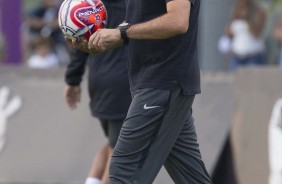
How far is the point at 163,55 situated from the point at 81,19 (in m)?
0.61

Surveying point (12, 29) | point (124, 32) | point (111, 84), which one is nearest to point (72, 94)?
point (111, 84)

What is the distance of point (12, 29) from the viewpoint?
45.6ft

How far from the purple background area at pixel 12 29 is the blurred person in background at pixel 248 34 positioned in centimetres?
369

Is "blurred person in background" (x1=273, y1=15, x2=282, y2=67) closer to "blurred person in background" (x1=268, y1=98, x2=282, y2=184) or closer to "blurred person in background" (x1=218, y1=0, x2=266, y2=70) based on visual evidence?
"blurred person in background" (x1=218, y1=0, x2=266, y2=70)

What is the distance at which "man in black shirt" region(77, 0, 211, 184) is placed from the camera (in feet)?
17.1

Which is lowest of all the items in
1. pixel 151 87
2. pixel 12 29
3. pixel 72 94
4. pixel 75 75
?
pixel 12 29

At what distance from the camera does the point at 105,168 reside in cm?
703

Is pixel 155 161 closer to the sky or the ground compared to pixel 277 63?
closer to the sky

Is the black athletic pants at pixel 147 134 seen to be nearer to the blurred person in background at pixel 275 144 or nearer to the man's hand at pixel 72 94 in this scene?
the man's hand at pixel 72 94

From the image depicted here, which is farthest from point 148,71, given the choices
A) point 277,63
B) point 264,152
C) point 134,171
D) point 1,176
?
point 277,63

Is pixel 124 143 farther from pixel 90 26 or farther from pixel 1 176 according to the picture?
pixel 1 176

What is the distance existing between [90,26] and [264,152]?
9.50 ft

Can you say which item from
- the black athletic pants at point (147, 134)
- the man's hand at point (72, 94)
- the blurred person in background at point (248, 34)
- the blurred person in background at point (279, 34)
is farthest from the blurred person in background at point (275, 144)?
the blurred person in background at point (248, 34)

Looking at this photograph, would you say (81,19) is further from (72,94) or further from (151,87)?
(72,94)
